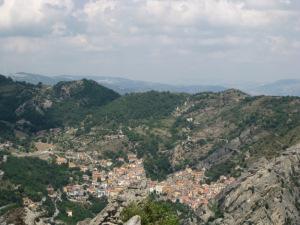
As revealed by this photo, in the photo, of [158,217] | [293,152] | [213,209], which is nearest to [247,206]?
[213,209]

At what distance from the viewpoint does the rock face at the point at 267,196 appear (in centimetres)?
15325

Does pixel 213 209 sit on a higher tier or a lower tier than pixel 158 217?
lower

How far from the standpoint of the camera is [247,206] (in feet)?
537

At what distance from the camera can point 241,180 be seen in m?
185

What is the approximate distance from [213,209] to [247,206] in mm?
18296

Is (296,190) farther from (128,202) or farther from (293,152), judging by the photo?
(128,202)

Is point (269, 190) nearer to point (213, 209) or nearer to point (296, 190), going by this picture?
point (296, 190)

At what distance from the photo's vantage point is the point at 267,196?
160375mm

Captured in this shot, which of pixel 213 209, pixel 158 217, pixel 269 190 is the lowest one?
pixel 213 209

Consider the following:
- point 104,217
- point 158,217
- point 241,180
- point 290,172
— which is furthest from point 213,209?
point 104,217

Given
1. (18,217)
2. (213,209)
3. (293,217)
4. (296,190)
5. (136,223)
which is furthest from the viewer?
(213,209)

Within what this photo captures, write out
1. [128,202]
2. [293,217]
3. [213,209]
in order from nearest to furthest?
[128,202] → [293,217] → [213,209]

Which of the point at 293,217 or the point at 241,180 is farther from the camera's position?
the point at 241,180

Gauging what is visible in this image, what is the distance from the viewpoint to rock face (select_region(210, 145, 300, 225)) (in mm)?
153250
